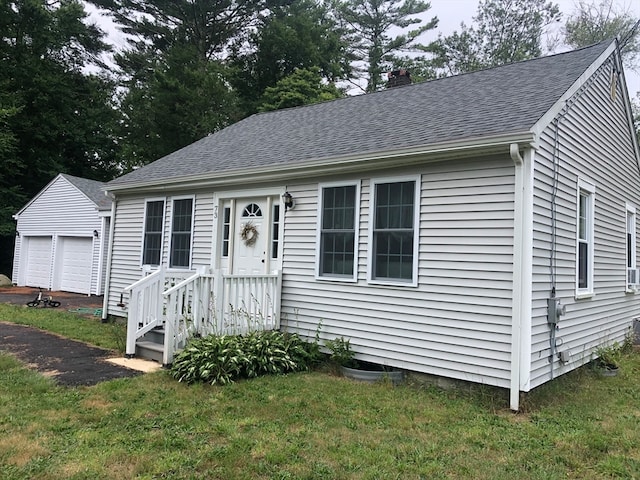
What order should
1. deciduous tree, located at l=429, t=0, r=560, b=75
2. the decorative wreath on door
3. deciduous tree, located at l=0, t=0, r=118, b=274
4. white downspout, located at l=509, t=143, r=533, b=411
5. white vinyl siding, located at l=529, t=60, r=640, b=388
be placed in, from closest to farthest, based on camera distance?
1. white downspout, located at l=509, t=143, r=533, b=411
2. white vinyl siding, located at l=529, t=60, r=640, b=388
3. the decorative wreath on door
4. deciduous tree, located at l=0, t=0, r=118, b=274
5. deciduous tree, located at l=429, t=0, r=560, b=75

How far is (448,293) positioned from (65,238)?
16.0 m

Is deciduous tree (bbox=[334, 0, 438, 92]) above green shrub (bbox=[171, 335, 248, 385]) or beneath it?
above

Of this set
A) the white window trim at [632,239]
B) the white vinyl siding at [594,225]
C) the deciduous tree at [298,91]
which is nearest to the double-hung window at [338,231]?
the white vinyl siding at [594,225]

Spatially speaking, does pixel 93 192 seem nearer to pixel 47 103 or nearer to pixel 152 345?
pixel 47 103

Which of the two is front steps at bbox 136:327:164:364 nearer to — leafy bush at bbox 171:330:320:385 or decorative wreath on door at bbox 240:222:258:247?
leafy bush at bbox 171:330:320:385

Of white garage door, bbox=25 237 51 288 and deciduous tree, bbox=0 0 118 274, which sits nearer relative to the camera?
white garage door, bbox=25 237 51 288

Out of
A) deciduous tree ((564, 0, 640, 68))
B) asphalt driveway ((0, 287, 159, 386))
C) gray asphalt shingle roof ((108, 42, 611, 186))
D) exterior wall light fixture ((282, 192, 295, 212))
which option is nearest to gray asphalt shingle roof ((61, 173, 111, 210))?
gray asphalt shingle roof ((108, 42, 611, 186))

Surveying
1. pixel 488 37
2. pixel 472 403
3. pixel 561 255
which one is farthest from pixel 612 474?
pixel 488 37

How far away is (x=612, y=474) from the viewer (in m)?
3.37

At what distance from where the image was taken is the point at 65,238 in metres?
17.2

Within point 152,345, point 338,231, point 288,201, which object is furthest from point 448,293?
point 152,345

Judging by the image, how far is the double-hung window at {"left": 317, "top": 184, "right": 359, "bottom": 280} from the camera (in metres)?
6.32

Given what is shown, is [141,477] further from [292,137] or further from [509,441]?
[292,137]

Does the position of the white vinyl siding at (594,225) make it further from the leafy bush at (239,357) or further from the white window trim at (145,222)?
the white window trim at (145,222)
